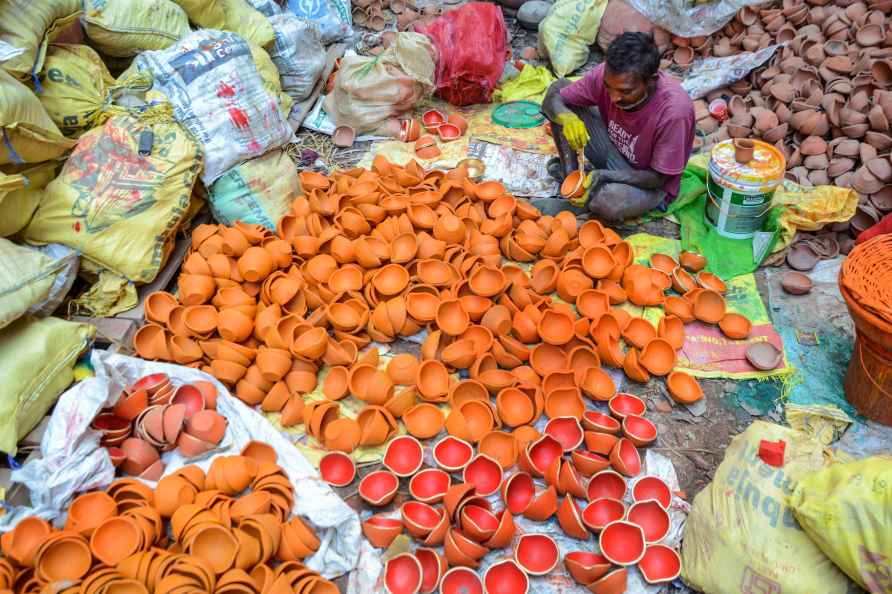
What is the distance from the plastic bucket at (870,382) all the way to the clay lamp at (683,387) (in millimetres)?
536

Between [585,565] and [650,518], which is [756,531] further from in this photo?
[585,565]

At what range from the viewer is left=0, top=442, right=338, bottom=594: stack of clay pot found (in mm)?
1878

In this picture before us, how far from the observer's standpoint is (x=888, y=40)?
3586 mm

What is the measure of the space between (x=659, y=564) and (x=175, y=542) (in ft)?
4.97

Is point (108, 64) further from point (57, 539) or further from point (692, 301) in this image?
point (692, 301)

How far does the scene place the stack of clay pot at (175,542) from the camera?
188 centimetres

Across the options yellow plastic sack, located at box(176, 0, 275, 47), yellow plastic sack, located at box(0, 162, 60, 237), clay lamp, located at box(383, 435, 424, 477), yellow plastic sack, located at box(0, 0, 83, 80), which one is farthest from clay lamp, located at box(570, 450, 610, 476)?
yellow plastic sack, located at box(176, 0, 275, 47)

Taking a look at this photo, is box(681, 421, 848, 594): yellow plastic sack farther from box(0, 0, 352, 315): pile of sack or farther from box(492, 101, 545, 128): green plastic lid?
box(492, 101, 545, 128): green plastic lid

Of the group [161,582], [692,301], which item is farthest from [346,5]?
[161,582]

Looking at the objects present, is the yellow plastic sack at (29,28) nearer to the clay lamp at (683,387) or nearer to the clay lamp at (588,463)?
the clay lamp at (588,463)

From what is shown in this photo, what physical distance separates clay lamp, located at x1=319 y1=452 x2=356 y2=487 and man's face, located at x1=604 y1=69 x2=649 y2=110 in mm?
1941

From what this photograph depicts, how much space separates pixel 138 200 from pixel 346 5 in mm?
2670

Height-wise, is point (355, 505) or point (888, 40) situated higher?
point (888, 40)

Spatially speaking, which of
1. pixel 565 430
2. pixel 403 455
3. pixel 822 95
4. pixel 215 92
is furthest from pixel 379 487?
pixel 822 95
